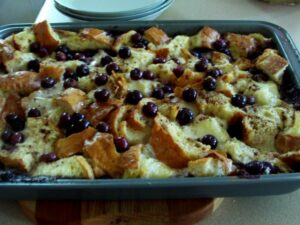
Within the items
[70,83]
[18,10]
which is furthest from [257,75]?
[18,10]

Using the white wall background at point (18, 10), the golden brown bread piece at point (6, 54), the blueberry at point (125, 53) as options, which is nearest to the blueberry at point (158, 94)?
the blueberry at point (125, 53)

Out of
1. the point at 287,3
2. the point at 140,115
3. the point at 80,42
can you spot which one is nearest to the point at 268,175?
the point at 140,115

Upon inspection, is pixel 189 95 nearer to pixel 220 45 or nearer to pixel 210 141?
pixel 210 141

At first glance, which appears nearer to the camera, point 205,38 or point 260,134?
point 260,134

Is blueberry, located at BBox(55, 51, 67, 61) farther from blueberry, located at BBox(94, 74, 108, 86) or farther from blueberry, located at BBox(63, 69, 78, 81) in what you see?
blueberry, located at BBox(94, 74, 108, 86)

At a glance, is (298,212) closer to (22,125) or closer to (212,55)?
(212,55)

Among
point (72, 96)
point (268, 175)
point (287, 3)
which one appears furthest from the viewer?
point (287, 3)

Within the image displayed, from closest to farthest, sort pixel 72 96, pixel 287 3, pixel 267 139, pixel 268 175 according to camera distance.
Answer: pixel 268 175 < pixel 267 139 < pixel 72 96 < pixel 287 3
